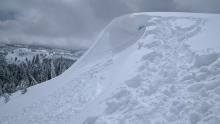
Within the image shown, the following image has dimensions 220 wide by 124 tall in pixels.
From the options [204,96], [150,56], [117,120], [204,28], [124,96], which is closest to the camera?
[204,96]

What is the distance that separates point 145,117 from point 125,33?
9465mm

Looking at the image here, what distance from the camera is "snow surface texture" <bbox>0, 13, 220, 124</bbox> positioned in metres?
7.23

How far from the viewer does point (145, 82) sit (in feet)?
29.4

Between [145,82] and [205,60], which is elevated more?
[205,60]

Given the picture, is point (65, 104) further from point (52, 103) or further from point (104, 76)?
point (104, 76)

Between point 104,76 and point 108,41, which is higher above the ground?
point 108,41

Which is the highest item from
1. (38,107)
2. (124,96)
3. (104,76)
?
(104,76)

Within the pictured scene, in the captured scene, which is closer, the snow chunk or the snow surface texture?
the snow surface texture

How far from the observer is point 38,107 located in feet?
41.8

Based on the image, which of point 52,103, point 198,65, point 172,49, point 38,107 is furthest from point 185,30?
point 38,107

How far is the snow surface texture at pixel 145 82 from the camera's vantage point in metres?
7.23

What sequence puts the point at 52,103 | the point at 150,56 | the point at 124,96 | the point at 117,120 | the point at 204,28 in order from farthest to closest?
the point at 52,103 → the point at 204,28 → the point at 150,56 → the point at 124,96 → the point at 117,120

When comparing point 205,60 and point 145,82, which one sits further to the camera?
point 145,82

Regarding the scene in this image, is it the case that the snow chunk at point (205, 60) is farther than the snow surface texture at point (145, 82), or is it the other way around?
the snow chunk at point (205, 60)
